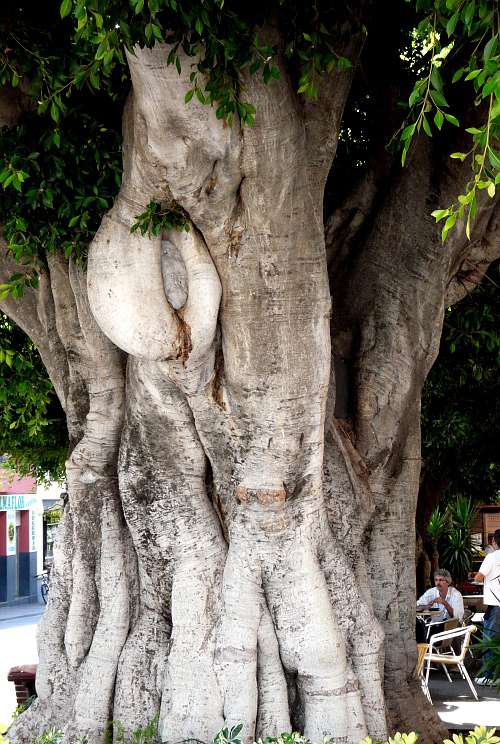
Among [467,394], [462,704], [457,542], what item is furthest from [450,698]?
[457,542]

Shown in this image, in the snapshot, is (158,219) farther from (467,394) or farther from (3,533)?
(3,533)

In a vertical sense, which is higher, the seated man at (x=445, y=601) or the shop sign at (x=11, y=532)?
the shop sign at (x=11, y=532)

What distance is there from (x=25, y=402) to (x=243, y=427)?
443 cm

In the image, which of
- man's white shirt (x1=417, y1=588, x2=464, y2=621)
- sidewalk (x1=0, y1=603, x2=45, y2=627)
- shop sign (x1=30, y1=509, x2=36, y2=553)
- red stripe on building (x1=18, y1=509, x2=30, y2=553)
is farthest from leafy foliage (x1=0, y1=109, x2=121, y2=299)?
shop sign (x1=30, y1=509, x2=36, y2=553)

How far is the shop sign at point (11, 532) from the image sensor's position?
1104 inches

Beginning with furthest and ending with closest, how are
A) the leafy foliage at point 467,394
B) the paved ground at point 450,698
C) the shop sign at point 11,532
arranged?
1. the shop sign at point 11,532
2. the paved ground at point 450,698
3. the leafy foliage at point 467,394

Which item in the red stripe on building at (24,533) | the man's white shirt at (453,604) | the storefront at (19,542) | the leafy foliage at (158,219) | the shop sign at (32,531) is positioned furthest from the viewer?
the shop sign at (32,531)

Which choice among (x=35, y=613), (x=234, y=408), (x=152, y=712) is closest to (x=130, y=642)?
(x=152, y=712)

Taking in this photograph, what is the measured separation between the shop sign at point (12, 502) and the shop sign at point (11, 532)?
0.78ft

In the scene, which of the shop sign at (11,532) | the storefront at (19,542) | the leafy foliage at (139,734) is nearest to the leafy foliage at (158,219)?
the leafy foliage at (139,734)

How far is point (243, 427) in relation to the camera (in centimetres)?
504

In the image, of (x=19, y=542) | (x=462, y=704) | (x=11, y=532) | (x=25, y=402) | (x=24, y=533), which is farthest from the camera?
(x=24, y=533)

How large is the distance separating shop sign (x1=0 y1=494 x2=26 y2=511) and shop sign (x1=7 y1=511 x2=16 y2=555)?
0.24 metres

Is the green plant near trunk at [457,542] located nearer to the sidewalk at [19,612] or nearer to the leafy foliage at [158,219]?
the sidewalk at [19,612]
